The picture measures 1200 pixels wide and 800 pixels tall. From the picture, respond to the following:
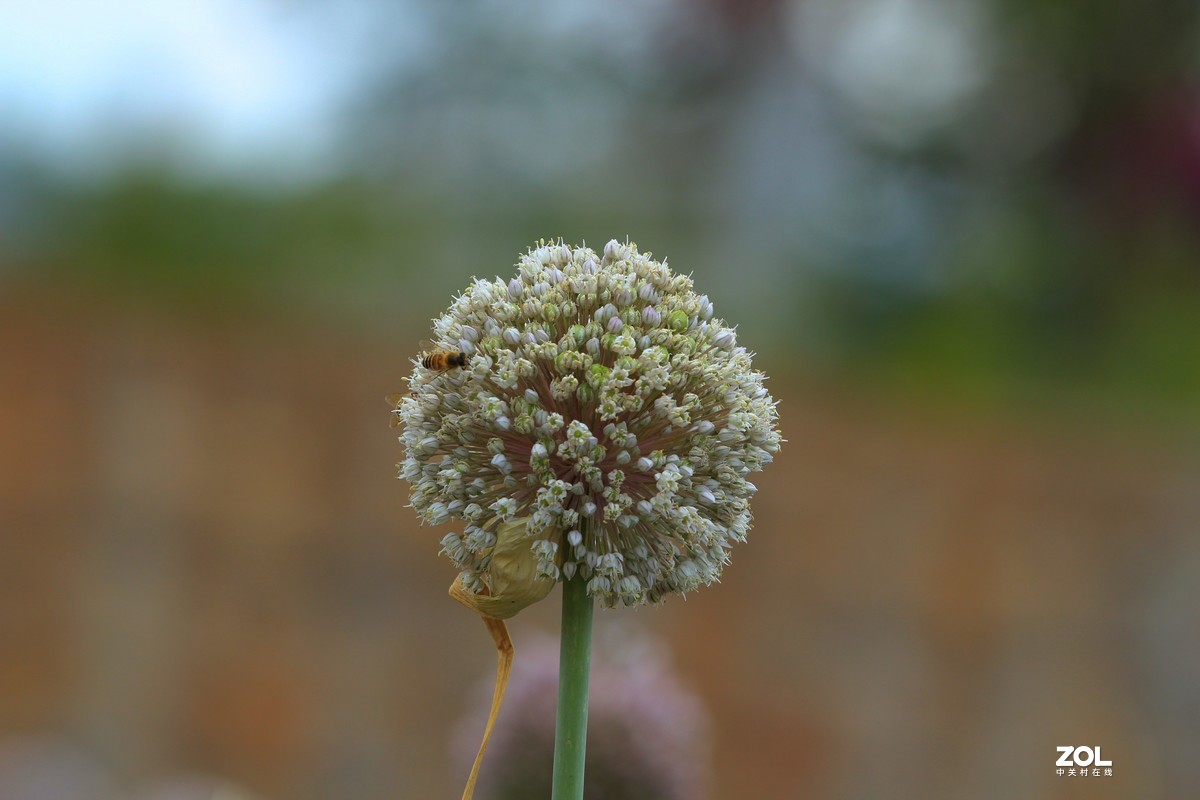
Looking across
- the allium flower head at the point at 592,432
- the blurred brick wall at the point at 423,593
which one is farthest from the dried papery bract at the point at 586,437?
the blurred brick wall at the point at 423,593

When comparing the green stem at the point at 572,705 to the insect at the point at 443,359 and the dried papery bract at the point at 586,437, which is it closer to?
the dried papery bract at the point at 586,437

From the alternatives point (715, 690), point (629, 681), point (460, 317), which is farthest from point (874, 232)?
point (460, 317)

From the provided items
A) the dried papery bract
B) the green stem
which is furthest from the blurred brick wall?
the green stem

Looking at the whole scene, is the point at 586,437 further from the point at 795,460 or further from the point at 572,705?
the point at 795,460

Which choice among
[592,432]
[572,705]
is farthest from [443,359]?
[572,705]

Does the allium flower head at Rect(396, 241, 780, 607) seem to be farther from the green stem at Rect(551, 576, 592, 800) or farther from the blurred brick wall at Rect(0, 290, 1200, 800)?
the blurred brick wall at Rect(0, 290, 1200, 800)

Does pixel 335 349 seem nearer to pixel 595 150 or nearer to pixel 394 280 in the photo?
pixel 394 280

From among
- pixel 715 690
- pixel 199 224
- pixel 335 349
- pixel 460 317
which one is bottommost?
pixel 460 317
